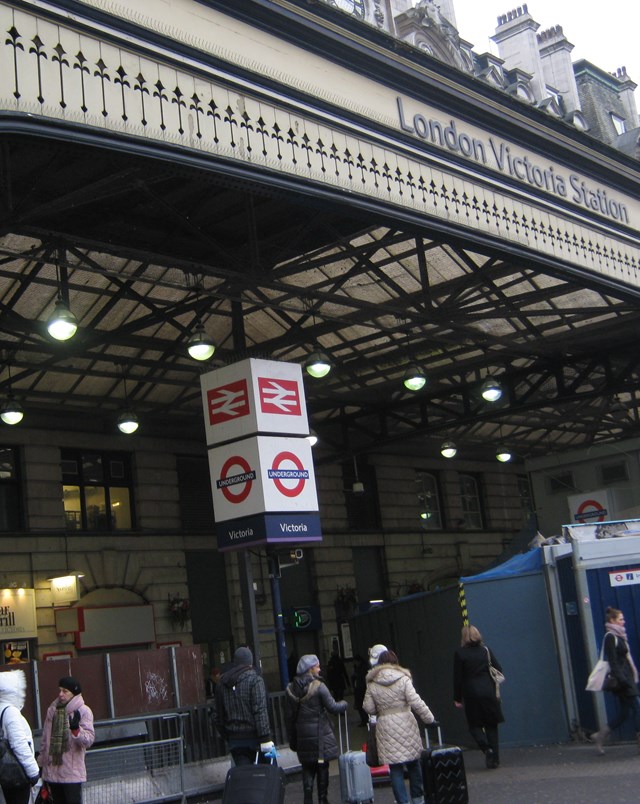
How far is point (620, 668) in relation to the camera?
43.7 ft

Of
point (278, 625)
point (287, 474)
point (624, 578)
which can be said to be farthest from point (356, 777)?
point (278, 625)

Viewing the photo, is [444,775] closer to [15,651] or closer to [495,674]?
[495,674]

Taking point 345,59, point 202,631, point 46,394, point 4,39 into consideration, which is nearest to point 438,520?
point 202,631

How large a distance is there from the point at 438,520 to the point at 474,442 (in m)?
3.22

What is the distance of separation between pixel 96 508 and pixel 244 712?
1816 centimetres

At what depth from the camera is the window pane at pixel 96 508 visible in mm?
28291

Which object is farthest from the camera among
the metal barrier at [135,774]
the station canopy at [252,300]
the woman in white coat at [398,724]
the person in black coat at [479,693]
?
the station canopy at [252,300]

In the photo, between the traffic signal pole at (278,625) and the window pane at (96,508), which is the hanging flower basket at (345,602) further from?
the traffic signal pole at (278,625)

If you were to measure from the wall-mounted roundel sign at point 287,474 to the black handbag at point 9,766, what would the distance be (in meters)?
7.10

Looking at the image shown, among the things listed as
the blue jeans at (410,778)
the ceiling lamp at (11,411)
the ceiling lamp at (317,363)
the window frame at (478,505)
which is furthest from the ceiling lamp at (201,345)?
the window frame at (478,505)

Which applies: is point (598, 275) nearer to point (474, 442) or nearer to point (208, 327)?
point (208, 327)

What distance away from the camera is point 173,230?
16.9 metres

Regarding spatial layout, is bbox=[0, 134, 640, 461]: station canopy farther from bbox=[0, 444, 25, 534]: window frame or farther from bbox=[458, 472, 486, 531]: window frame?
bbox=[458, 472, 486, 531]: window frame

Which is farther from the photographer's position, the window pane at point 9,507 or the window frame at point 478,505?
the window frame at point 478,505
